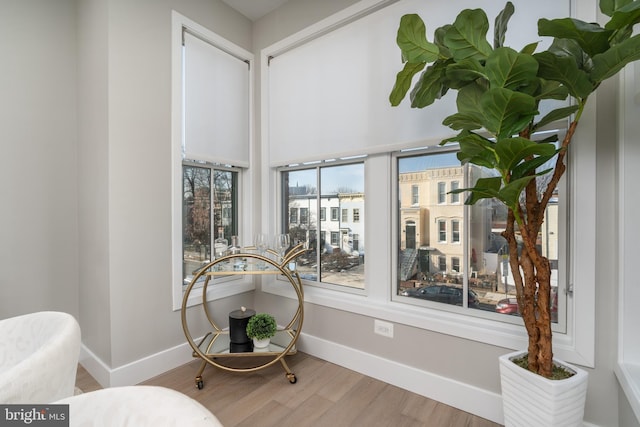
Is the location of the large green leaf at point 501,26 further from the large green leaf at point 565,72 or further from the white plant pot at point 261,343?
the white plant pot at point 261,343

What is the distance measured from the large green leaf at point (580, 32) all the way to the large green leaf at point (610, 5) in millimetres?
42

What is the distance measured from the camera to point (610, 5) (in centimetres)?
99

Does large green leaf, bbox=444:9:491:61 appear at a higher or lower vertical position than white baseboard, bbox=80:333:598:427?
higher

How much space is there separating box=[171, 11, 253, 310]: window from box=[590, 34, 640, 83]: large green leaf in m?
2.34

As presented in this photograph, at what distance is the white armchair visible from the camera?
69cm

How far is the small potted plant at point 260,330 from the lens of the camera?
210cm

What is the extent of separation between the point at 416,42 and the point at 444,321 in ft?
4.99

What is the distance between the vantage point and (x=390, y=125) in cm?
199

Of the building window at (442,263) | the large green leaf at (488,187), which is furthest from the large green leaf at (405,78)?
the building window at (442,263)

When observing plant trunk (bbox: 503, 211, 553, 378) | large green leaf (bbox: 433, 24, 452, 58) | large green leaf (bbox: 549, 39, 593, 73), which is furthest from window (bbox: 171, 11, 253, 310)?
large green leaf (bbox: 549, 39, 593, 73)

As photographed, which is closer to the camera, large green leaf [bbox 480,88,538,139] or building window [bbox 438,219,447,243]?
large green leaf [bbox 480,88,538,139]

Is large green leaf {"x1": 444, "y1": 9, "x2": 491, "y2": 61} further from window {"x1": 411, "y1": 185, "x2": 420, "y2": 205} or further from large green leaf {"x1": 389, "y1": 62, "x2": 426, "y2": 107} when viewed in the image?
window {"x1": 411, "y1": 185, "x2": 420, "y2": 205}

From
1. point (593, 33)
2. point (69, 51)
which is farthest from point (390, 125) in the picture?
point (69, 51)

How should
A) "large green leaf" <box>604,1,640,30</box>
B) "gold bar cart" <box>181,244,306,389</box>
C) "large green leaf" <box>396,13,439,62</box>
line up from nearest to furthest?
1. "large green leaf" <box>604,1,640,30</box>
2. "large green leaf" <box>396,13,439,62</box>
3. "gold bar cart" <box>181,244,306,389</box>
